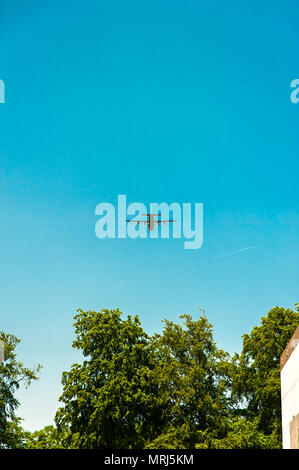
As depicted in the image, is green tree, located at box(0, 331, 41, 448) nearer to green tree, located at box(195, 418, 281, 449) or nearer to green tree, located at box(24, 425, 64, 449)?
green tree, located at box(24, 425, 64, 449)

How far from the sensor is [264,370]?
3988cm

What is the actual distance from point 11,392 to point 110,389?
8.20 meters

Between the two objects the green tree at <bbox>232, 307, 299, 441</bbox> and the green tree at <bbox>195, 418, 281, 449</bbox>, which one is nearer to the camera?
the green tree at <bbox>195, 418, 281, 449</bbox>

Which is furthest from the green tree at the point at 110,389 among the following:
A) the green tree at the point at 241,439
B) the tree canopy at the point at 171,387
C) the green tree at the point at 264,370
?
the green tree at the point at 264,370

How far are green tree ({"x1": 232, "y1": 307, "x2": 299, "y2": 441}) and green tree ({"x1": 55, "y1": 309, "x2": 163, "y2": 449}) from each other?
6329mm

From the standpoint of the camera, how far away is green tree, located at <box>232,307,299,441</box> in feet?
126

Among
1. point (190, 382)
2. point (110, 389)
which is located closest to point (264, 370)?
point (190, 382)

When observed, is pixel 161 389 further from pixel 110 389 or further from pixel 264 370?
pixel 264 370

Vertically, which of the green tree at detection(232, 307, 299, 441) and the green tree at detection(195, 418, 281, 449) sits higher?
the green tree at detection(232, 307, 299, 441)

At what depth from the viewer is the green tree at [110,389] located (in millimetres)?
36781

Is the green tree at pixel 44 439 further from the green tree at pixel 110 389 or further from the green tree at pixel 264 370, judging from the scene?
the green tree at pixel 264 370

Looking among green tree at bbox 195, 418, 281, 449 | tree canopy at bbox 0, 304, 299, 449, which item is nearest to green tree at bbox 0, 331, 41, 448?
tree canopy at bbox 0, 304, 299, 449
